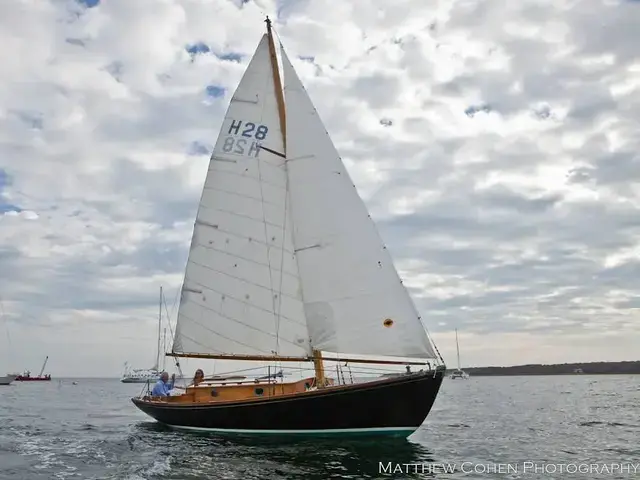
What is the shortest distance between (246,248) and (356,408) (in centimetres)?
780

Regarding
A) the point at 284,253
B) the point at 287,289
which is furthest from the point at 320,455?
the point at 284,253

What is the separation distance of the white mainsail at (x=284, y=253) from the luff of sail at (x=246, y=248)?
42 millimetres

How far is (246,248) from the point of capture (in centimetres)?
2397

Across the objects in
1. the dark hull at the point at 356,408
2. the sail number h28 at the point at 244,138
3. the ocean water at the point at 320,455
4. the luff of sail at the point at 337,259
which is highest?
the sail number h28 at the point at 244,138

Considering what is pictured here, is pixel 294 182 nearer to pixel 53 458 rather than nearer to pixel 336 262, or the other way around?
pixel 336 262

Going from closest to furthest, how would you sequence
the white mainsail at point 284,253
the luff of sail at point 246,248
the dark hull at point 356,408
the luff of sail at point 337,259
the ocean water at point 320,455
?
1. the ocean water at point 320,455
2. the dark hull at point 356,408
3. the luff of sail at point 337,259
4. the white mainsail at point 284,253
5. the luff of sail at point 246,248

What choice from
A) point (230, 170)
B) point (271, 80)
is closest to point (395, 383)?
point (230, 170)

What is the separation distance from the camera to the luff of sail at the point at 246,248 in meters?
23.1

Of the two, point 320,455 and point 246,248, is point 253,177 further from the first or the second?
point 320,455

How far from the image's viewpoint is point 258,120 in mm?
24750

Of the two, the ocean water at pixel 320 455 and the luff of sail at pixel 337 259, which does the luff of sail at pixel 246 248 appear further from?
the ocean water at pixel 320 455

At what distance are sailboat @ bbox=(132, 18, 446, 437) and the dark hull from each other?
0.04 metres

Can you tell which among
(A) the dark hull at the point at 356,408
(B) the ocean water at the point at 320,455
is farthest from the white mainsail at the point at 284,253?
(B) the ocean water at the point at 320,455

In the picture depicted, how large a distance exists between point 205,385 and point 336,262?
7.66 m
